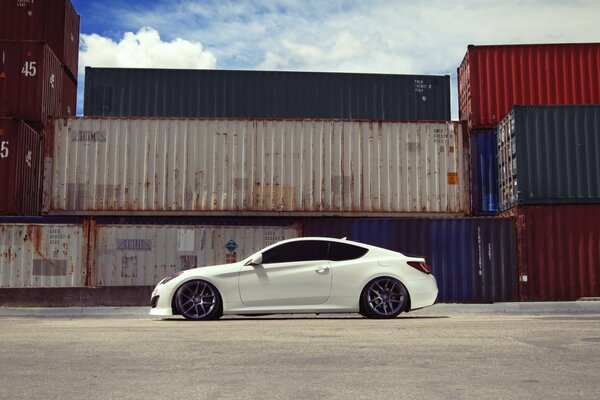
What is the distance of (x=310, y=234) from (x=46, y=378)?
11.5 meters

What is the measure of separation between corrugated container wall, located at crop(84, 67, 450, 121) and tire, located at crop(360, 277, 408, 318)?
1079 centimetres

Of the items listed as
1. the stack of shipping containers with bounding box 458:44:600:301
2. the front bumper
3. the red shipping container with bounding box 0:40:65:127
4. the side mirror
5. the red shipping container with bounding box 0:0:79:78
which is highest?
the red shipping container with bounding box 0:0:79:78

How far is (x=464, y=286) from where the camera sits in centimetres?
1608

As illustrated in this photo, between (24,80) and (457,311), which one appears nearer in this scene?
(457,311)

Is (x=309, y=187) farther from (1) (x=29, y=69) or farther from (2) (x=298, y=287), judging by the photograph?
(1) (x=29, y=69)

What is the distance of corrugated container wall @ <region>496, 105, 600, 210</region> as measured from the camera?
52.4 feet

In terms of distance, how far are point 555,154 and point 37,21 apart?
46.7 ft

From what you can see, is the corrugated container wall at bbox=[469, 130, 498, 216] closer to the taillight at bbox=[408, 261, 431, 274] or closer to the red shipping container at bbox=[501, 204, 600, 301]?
the red shipping container at bbox=[501, 204, 600, 301]

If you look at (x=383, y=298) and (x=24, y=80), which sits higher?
(x=24, y=80)

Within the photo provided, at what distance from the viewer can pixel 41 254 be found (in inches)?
→ 634

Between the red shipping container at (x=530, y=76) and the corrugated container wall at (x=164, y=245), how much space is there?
6.59 meters

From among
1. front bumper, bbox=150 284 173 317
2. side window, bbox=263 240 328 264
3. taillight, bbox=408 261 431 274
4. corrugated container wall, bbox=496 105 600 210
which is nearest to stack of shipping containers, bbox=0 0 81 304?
front bumper, bbox=150 284 173 317

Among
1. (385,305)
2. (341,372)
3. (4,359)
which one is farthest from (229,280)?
(341,372)

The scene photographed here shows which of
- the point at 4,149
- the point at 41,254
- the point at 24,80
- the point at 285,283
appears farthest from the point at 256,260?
the point at 24,80
